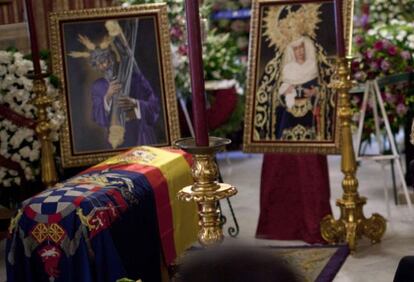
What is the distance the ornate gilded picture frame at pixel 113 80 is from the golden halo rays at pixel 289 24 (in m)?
0.75

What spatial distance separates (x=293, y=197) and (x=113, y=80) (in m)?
1.44

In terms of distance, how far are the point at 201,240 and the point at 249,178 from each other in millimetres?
5789

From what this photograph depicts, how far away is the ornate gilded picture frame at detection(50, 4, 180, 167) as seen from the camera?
192 inches

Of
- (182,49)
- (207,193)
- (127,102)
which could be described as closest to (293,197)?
(127,102)

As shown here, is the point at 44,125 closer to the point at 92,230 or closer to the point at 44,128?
the point at 44,128

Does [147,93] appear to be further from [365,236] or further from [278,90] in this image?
[365,236]

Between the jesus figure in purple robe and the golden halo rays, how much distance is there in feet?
2.96

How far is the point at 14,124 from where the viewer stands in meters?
4.77

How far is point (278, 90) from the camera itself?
17.1ft

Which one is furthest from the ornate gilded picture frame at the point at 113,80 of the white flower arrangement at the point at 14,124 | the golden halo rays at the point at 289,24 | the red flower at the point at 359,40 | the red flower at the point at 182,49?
the red flower at the point at 182,49

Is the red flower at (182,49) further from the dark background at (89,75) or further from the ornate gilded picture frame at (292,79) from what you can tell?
the dark background at (89,75)

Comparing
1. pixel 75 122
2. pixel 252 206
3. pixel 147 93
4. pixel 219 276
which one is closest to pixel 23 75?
pixel 75 122

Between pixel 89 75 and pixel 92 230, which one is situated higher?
pixel 89 75

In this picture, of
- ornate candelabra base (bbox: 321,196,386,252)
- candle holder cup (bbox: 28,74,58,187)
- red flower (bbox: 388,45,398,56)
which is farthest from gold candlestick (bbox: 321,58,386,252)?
candle holder cup (bbox: 28,74,58,187)
